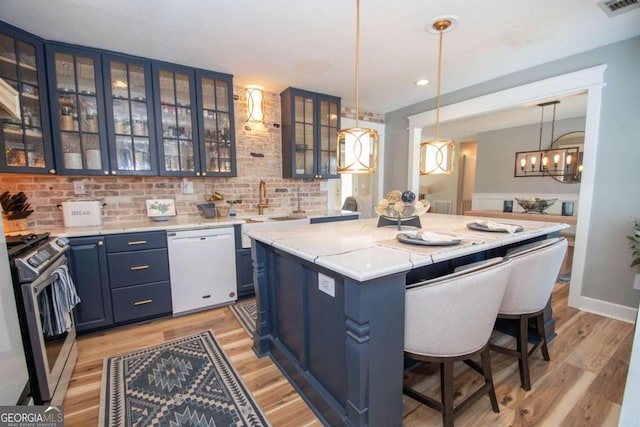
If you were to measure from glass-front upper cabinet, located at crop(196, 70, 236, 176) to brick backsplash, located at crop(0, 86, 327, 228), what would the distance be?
0.90 feet

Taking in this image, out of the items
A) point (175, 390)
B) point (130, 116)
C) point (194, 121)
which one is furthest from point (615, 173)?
point (130, 116)

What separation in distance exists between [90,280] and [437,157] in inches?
126

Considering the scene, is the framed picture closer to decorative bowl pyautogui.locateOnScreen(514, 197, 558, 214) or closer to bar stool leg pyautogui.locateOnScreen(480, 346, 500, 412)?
bar stool leg pyautogui.locateOnScreen(480, 346, 500, 412)

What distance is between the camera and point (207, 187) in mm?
3436

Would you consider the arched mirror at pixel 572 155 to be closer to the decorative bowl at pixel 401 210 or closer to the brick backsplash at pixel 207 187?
the brick backsplash at pixel 207 187

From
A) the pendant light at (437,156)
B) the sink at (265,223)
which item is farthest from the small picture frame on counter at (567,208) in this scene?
the sink at (265,223)

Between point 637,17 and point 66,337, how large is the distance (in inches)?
190

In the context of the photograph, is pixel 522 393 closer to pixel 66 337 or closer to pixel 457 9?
pixel 457 9

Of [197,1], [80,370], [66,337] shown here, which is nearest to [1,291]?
[66,337]

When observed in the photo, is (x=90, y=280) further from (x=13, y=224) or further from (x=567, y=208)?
(x=567, y=208)

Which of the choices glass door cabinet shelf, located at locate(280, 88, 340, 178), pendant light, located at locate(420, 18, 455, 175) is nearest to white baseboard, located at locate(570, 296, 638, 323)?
pendant light, located at locate(420, 18, 455, 175)

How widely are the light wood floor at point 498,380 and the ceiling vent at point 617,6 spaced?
8.39 ft

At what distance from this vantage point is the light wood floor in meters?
1.55

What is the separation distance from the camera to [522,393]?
1.72 m
